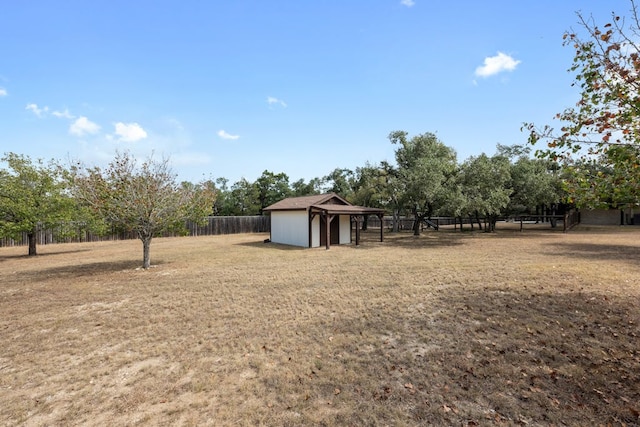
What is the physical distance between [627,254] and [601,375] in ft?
42.8

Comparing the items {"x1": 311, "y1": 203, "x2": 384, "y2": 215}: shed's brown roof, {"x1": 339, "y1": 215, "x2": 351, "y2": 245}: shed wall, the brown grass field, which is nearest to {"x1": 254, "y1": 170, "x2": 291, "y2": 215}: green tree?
{"x1": 339, "y1": 215, "x2": 351, "y2": 245}: shed wall

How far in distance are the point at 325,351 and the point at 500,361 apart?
238 centimetres

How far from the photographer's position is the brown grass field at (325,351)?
10.2 ft

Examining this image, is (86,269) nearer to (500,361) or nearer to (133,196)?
(133,196)

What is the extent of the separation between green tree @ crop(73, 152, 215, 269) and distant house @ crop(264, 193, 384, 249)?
7656 millimetres

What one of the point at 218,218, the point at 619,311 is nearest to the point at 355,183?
the point at 218,218

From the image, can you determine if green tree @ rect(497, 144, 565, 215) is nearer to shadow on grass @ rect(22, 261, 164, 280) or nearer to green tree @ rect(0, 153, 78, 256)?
shadow on grass @ rect(22, 261, 164, 280)

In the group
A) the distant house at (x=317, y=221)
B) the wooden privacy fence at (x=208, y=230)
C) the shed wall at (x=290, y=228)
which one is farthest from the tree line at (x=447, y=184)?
the wooden privacy fence at (x=208, y=230)

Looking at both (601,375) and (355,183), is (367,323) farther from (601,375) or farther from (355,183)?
(355,183)

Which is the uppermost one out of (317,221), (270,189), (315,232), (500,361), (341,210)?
(270,189)

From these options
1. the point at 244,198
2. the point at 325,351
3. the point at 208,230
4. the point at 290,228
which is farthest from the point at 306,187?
the point at 325,351

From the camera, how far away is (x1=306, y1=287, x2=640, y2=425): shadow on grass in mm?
3074

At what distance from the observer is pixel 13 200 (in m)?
13.3

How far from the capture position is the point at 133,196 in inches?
390
